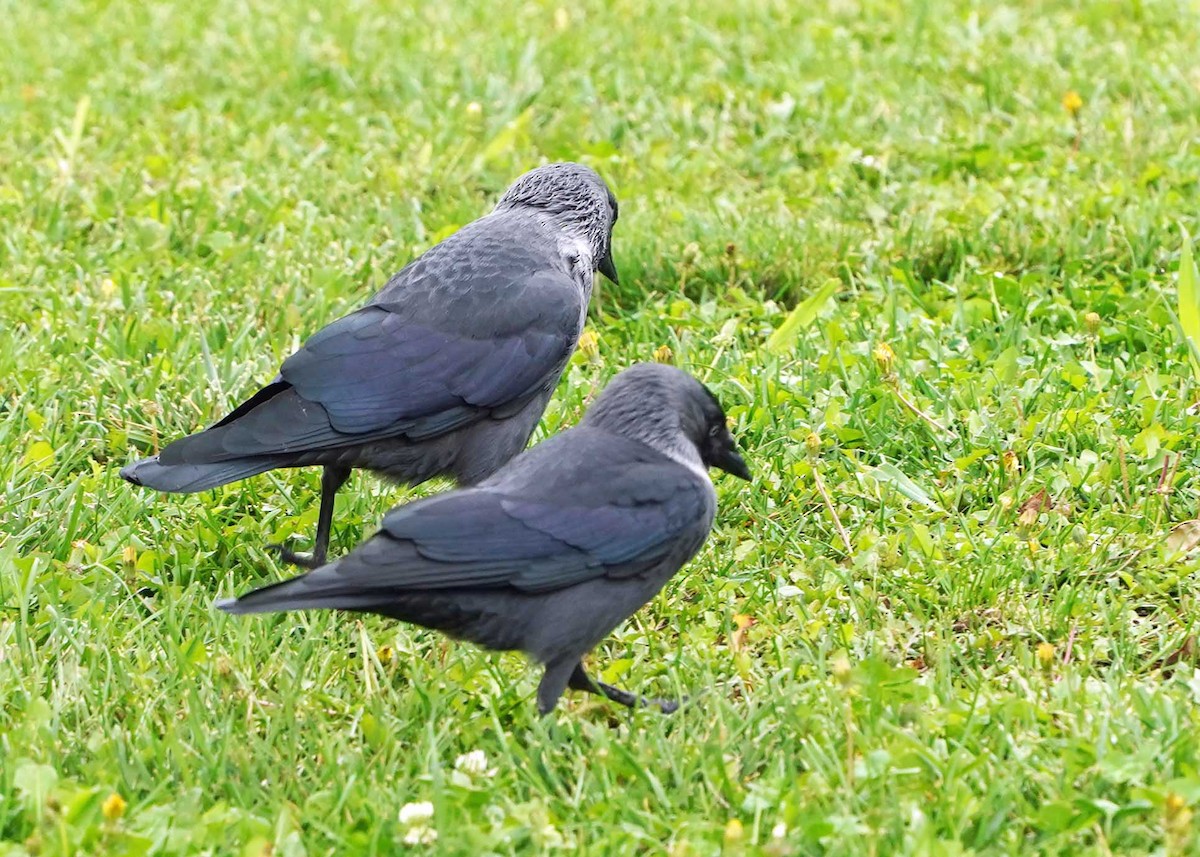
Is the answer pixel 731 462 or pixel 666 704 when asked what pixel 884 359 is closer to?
pixel 731 462

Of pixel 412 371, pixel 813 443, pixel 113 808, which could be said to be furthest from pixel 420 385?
pixel 113 808

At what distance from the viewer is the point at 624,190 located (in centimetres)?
682

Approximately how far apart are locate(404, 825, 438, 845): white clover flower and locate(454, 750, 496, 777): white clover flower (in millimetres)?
272

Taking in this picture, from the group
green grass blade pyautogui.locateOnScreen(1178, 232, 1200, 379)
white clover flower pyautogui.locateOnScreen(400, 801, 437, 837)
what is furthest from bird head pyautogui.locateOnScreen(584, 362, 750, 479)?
green grass blade pyautogui.locateOnScreen(1178, 232, 1200, 379)

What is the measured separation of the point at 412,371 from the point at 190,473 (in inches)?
27.6

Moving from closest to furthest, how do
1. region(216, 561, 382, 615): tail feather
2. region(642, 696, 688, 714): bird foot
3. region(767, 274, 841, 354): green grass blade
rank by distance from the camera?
region(216, 561, 382, 615): tail feather → region(642, 696, 688, 714): bird foot → region(767, 274, 841, 354): green grass blade

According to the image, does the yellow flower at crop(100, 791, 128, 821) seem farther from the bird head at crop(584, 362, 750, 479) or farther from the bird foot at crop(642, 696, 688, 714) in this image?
the bird head at crop(584, 362, 750, 479)

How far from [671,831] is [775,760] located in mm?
301

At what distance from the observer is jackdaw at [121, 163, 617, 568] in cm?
429

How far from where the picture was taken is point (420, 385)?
14.9 feet

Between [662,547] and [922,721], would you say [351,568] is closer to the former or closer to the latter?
[662,547]

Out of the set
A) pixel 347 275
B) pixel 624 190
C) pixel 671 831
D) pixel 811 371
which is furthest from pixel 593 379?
pixel 671 831

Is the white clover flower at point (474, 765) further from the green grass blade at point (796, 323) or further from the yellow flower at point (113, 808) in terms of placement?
the green grass blade at point (796, 323)

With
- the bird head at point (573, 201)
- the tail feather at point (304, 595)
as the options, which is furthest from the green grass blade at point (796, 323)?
the tail feather at point (304, 595)
